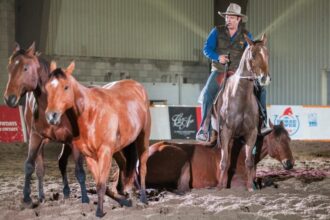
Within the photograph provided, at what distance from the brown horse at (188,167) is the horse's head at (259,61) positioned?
52.8 inches

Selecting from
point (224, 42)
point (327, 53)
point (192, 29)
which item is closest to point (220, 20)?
point (192, 29)

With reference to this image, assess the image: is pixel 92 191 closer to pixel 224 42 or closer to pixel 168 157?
pixel 168 157

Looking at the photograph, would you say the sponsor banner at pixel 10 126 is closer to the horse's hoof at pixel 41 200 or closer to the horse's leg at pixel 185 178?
the horse's leg at pixel 185 178

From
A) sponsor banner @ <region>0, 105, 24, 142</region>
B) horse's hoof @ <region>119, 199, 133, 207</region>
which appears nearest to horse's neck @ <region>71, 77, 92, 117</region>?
horse's hoof @ <region>119, 199, 133, 207</region>

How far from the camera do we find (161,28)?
77.0 feet

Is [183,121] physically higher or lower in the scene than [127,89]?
lower

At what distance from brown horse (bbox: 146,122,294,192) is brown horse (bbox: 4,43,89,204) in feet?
4.40

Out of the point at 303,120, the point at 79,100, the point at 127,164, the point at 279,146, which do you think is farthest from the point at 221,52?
the point at 303,120

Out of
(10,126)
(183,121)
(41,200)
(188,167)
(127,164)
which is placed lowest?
(41,200)

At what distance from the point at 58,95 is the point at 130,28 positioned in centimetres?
1795

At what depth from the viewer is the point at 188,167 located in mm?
7582

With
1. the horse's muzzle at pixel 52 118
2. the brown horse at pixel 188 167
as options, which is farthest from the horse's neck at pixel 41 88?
the brown horse at pixel 188 167

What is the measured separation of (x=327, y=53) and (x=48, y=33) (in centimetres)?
1201

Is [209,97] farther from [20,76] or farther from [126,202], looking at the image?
[20,76]
